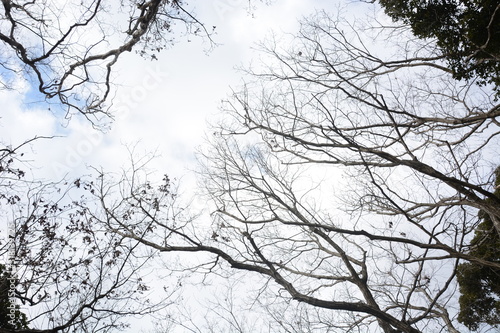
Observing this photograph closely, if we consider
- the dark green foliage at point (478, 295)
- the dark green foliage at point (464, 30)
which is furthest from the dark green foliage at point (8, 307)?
the dark green foliage at point (478, 295)

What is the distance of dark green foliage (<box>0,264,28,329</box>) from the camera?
5.54 m

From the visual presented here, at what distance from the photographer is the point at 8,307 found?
611 cm

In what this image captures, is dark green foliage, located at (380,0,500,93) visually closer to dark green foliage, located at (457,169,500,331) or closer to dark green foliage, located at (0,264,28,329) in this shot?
dark green foliage, located at (457,169,500,331)

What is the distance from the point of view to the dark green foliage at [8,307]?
5.54 metres

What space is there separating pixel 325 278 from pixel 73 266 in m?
5.15

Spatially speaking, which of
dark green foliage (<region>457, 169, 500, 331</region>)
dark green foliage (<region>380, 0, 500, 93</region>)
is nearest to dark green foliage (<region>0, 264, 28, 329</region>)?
dark green foliage (<region>380, 0, 500, 93</region>)

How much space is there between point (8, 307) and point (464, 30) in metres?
9.21

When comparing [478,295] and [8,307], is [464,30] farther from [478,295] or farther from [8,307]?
[8,307]

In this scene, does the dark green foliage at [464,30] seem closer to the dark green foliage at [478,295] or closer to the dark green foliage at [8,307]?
the dark green foliage at [478,295]

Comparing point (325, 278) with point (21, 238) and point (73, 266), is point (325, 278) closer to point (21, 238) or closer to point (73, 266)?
point (73, 266)

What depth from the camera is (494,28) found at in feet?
18.9

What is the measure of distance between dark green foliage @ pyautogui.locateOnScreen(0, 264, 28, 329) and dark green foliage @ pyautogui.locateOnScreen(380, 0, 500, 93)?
8.26 metres

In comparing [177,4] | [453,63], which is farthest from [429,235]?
[177,4]

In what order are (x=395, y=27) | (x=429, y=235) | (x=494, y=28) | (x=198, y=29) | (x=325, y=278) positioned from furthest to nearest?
(x=325, y=278) → (x=395, y=27) → (x=198, y=29) → (x=494, y=28) → (x=429, y=235)
